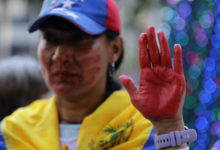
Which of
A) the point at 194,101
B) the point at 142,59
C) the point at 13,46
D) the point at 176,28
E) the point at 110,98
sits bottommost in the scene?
the point at 13,46

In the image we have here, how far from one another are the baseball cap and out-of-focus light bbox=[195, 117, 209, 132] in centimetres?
102

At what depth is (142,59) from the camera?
1.61 meters

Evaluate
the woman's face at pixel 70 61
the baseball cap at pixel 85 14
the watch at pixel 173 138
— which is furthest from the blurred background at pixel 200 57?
the watch at pixel 173 138

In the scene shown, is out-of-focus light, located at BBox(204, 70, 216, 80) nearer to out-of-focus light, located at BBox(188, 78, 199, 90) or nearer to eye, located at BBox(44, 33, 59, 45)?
out-of-focus light, located at BBox(188, 78, 199, 90)

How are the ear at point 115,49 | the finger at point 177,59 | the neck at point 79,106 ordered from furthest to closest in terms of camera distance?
the ear at point 115,49 → the neck at point 79,106 → the finger at point 177,59

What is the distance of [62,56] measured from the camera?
78.4 inches

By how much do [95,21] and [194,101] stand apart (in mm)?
1281

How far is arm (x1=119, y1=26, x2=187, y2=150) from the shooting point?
157 cm

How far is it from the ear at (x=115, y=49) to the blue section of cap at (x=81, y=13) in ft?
0.58

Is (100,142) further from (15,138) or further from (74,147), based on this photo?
(15,138)

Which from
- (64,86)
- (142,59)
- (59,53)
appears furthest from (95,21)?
(142,59)

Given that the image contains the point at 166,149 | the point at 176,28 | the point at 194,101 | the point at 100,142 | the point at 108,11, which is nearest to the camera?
the point at 166,149

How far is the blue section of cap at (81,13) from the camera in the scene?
1979mm

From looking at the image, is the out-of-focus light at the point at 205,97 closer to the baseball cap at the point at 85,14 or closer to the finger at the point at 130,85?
the baseball cap at the point at 85,14
